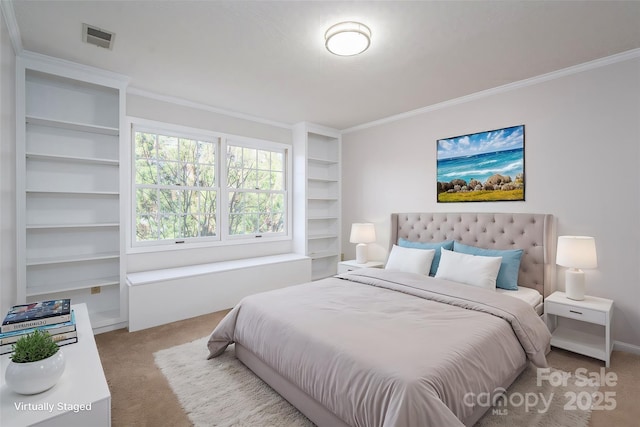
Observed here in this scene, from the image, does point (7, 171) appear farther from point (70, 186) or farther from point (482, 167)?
point (482, 167)

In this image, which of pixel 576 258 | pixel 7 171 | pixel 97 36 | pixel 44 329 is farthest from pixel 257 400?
pixel 97 36

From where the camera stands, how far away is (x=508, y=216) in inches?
122

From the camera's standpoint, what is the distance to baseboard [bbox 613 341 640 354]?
2498mm

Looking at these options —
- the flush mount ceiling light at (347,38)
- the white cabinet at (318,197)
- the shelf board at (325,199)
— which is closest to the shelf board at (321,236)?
the white cabinet at (318,197)

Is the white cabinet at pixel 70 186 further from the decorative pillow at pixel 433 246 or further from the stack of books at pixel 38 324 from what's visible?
the decorative pillow at pixel 433 246

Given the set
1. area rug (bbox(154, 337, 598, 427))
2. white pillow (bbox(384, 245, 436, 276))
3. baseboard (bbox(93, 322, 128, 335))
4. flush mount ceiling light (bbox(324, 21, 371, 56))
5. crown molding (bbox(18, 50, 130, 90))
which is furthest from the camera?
white pillow (bbox(384, 245, 436, 276))

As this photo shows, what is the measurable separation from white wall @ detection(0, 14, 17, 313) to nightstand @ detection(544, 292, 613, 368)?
4.11m

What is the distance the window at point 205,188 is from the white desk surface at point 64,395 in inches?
82.5

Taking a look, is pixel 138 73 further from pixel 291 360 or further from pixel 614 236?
pixel 614 236

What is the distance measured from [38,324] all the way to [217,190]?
251cm

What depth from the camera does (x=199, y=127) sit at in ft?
12.5

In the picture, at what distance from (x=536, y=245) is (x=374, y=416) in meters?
2.49

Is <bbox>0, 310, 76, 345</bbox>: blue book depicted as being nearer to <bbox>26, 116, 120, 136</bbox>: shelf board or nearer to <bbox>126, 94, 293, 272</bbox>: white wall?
<bbox>126, 94, 293, 272</bbox>: white wall

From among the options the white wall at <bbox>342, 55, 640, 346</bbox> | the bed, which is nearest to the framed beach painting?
the white wall at <bbox>342, 55, 640, 346</bbox>
